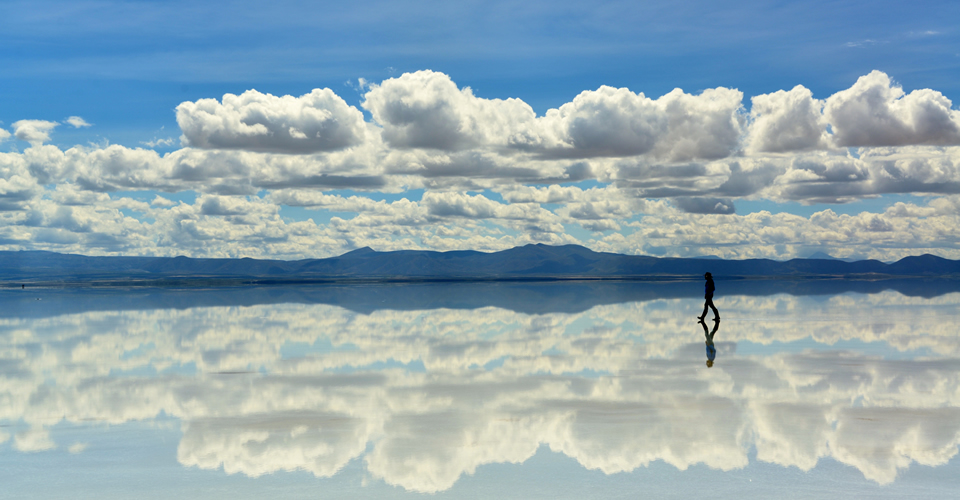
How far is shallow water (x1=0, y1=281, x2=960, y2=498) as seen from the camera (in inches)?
361

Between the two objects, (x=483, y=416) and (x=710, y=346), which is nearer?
(x=483, y=416)

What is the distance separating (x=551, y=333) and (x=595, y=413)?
14005mm

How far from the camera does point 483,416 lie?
12.7 metres

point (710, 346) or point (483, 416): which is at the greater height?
point (710, 346)

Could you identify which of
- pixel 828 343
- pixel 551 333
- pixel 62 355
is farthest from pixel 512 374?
pixel 62 355

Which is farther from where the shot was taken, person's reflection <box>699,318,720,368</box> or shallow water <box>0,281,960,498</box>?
person's reflection <box>699,318,720,368</box>

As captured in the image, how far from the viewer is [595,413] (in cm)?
1282

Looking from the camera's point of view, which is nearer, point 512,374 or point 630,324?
point 512,374

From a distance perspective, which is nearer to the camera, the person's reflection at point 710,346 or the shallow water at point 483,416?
the shallow water at point 483,416

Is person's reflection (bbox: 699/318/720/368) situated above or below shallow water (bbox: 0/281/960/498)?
above

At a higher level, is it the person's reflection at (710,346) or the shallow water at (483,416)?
the person's reflection at (710,346)

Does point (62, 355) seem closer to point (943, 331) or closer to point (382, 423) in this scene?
point (382, 423)

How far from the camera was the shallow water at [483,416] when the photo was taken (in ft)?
30.1

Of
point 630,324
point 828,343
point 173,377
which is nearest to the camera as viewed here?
point 173,377
